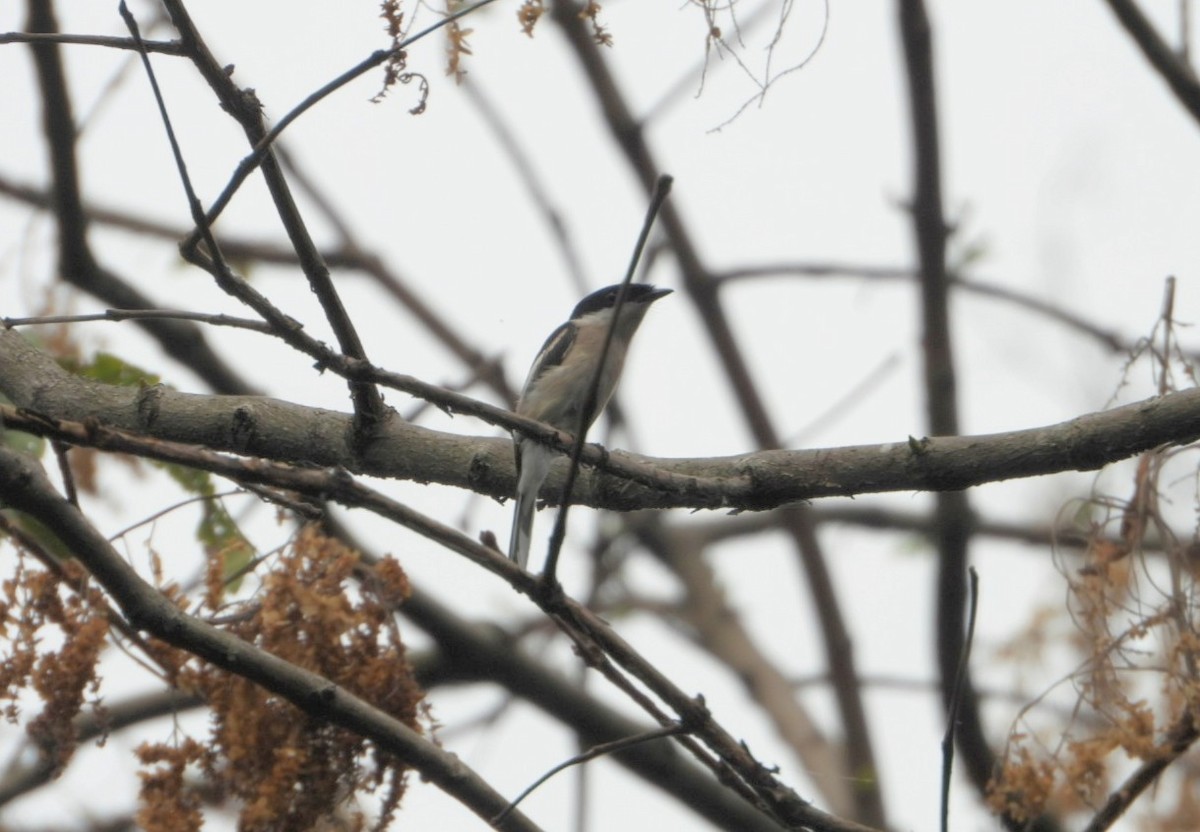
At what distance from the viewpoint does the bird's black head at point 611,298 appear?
228 inches

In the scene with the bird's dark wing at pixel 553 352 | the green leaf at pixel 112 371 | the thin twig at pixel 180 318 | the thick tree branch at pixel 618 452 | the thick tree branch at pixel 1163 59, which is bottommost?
the thin twig at pixel 180 318

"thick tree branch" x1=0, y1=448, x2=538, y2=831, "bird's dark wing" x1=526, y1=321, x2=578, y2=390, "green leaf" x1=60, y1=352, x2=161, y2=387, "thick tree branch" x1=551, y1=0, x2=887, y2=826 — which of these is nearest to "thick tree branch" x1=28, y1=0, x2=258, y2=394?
"green leaf" x1=60, y1=352, x2=161, y2=387

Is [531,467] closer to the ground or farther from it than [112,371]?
closer to the ground

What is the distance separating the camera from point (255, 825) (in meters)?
2.90

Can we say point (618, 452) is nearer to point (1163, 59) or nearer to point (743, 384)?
point (1163, 59)

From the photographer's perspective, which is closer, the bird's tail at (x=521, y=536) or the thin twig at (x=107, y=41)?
the thin twig at (x=107, y=41)

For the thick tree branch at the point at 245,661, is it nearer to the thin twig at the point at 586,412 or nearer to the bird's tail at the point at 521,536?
the thin twig at the point at 586,412

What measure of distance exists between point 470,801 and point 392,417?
0.87 metres

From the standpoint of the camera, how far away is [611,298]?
6254mm

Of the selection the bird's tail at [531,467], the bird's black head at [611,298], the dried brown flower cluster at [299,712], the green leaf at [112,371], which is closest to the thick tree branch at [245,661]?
the dried brown flower cluster at [299,712]

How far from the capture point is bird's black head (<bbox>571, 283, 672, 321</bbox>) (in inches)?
228

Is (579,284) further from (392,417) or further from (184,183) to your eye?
(184,183)

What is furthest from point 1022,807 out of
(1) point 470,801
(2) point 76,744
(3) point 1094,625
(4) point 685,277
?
(4) point 685,277

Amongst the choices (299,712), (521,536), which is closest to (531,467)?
(299,712)
